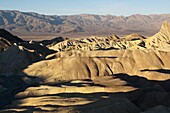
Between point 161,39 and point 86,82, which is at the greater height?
point 161,39

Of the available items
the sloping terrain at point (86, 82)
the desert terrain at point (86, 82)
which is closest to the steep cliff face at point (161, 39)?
the desert terrain at point (86, 82)

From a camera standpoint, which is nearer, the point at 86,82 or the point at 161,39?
the point at 86,82

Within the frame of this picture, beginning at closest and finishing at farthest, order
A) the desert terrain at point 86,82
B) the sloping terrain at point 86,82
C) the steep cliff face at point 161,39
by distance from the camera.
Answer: the desert terrain at point 86,82 < the sloping terrain at point 86,82 < the steep cliff face at point 161,39

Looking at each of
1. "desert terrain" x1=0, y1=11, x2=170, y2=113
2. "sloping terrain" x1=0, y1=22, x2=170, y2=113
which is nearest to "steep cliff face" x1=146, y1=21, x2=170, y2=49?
"desert terrain" x1=0, y1=11, x2=170, y2=113

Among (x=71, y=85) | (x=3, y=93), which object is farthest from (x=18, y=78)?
(x=71, y=85)

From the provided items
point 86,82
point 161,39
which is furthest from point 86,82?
point 161,39

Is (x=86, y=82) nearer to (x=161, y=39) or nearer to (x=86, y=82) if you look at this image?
(x=86, y=82)

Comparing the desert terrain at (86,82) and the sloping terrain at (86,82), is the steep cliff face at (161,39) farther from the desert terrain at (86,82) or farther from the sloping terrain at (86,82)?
the sloping terrain at (86,82)

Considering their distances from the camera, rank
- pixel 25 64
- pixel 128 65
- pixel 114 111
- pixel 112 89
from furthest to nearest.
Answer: pixel 25 64 < pixel 128 65 < pixel 112 89 < pixel 114 111

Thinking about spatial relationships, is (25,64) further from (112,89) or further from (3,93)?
(112,89)
